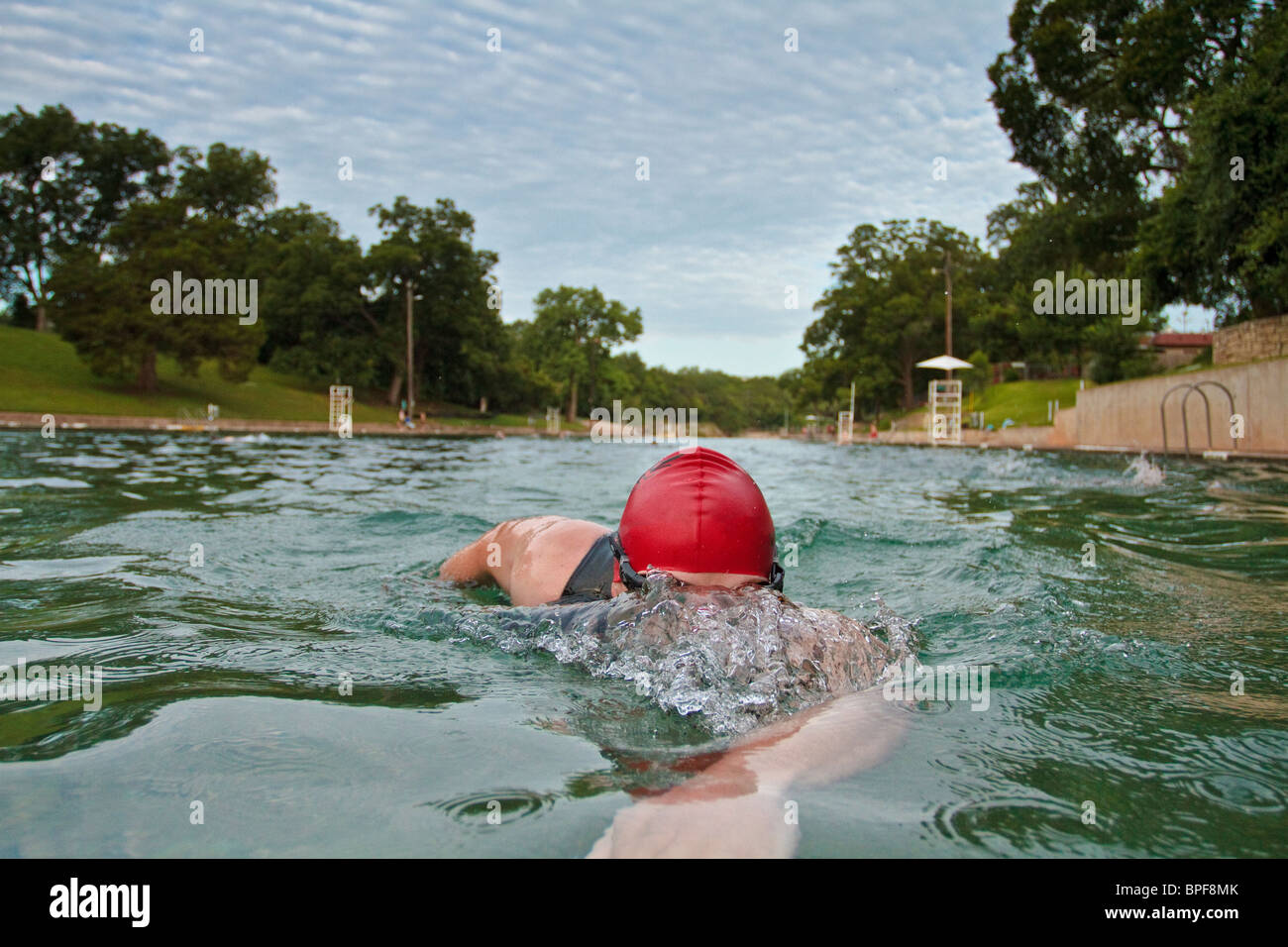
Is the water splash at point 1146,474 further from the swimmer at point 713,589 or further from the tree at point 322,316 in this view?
the tree at point 322,316

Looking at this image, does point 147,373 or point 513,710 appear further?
point 147,373

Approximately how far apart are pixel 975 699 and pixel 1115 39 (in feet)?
91.4

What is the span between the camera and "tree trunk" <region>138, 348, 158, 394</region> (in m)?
30.9

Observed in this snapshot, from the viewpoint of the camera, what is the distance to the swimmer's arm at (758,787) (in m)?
1.43

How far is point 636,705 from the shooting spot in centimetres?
233

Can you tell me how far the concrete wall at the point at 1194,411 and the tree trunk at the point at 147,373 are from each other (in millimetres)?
31950

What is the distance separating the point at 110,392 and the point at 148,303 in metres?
3.63

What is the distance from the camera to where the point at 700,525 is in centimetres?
262

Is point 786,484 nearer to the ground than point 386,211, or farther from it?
nearer to the ground

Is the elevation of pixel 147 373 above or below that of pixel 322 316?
below

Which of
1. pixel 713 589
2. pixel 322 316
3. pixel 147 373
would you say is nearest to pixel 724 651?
pixel 713 589

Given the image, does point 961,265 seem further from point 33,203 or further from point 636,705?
point 636,705

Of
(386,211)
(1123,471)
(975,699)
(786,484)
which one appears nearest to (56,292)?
(386,211)

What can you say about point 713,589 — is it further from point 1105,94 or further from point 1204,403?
point 1105,94
